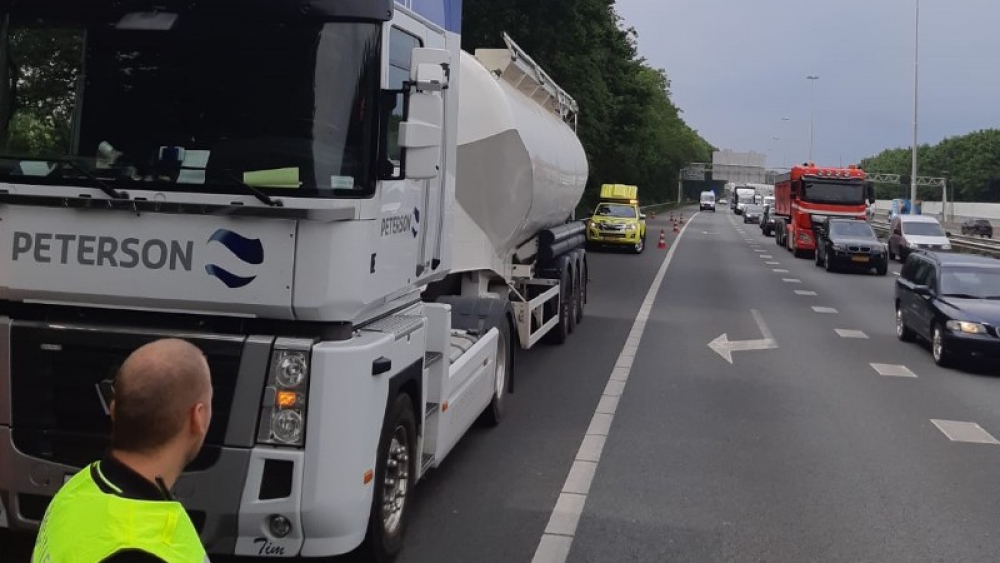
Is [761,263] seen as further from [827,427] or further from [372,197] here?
[372,197]

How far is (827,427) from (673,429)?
1.56 metres

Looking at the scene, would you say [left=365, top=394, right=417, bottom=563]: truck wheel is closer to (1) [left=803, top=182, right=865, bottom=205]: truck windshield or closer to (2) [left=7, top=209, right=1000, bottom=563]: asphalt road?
(2) [left=7, top=209, right=1000, bottom=563]: asphalt road

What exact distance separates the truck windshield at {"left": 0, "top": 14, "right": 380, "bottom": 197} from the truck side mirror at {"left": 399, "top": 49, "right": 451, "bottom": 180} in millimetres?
242

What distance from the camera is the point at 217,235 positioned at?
15.8 feet

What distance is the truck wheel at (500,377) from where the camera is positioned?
913 centimetres

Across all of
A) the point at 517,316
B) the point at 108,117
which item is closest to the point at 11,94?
the point at 108,117

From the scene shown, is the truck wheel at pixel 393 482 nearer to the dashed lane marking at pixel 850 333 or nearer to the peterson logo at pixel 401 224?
the peterson logo at pixel 401 224

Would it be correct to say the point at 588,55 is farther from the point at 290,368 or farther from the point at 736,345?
the point at 290,368

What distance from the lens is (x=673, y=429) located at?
9.36m

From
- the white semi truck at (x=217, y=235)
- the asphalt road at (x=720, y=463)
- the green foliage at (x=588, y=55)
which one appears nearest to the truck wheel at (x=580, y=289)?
the asphalt road at (x=720, y=463)

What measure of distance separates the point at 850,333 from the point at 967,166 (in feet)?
434

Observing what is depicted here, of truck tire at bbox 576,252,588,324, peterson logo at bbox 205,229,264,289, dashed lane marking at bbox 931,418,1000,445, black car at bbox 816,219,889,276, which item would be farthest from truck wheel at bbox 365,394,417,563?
black car at bbox 816,219,889,276

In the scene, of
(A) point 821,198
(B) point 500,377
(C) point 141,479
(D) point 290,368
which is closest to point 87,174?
(D) point 290,368

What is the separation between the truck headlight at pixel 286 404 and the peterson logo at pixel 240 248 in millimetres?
433
